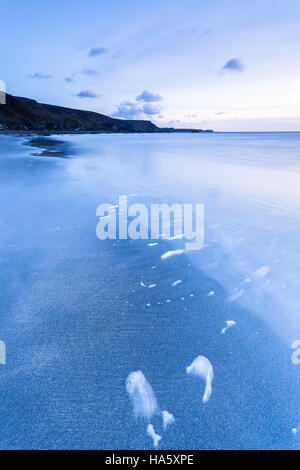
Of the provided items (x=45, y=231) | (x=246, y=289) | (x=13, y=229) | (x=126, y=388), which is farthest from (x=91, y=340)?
(x=13, y=229)

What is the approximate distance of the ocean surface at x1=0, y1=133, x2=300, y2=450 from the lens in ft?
4.74

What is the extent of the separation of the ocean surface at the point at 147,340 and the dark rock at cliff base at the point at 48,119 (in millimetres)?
46021

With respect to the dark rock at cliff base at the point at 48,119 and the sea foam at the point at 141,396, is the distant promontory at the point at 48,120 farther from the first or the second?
the sea foam at the point at 141,396

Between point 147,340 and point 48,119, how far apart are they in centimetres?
9781

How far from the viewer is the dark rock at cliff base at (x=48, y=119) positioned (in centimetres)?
5919

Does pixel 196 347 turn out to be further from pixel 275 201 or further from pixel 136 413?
pixel 275 201

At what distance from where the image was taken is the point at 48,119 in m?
84.4

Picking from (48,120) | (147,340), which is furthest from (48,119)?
(147,340)

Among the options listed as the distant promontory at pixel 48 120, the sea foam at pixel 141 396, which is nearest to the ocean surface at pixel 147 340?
the sea foam at pixel 141 396

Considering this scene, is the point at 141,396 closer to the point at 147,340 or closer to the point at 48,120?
the point at 147,340

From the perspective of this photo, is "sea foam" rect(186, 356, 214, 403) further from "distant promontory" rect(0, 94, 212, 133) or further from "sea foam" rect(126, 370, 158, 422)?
"distant promontory" rect(0, 94, 212, 133)

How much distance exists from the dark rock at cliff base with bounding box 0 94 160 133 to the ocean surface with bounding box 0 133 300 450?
46.0m

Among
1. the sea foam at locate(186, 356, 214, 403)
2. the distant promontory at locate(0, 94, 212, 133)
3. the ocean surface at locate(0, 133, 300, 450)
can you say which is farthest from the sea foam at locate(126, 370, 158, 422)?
the distant promontory at locate(0, 94, 212, 133)
